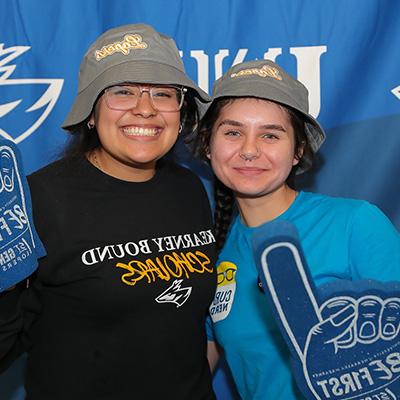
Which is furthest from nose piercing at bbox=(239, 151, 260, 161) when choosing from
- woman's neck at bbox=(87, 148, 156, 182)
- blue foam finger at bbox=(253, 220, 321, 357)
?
blue foam finger at bbox=(253, 220, 321, 357)

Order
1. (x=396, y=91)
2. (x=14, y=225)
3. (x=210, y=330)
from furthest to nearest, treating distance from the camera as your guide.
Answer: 1. (x=396, y=91)
2. (x=210, y=330)
3. (x=14, y=225)

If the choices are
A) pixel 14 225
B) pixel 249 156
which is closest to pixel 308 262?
pixel 249 156

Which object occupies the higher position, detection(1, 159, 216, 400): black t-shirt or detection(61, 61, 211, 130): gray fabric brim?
detection(61, 61, 211, 130): gray fabric brim

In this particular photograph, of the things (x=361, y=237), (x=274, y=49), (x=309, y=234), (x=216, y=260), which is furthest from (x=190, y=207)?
(x=274, y=49)

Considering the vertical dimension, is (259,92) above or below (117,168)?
above

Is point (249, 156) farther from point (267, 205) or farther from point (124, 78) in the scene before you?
point (124, 78)

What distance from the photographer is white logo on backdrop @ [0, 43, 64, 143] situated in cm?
165

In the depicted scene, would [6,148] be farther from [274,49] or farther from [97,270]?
[274,49]

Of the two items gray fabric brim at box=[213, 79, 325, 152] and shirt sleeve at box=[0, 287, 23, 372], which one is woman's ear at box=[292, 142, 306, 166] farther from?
shirt sleeve at box=[0, 287, 23, 372]

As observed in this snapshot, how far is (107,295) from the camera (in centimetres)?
116

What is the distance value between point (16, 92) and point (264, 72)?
2.54 feet

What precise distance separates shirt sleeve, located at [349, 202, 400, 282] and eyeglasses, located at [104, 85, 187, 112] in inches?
17.7

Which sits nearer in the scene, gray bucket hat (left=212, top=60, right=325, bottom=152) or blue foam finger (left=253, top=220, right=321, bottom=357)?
blue foam finger (left=253, top=220, right=321, bottom=357)

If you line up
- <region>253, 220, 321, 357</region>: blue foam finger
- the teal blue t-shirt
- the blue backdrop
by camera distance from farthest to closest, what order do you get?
the blue backdrop < the teal blue t-shirt < <region>253, 220, 321, 357</region>: blue foam finger
